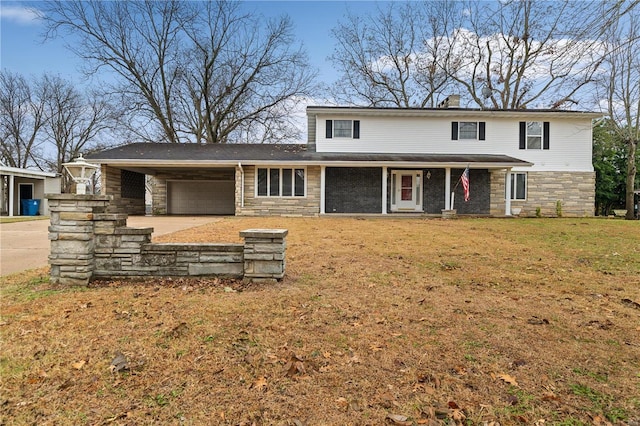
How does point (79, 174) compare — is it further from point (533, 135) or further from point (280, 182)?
point (533, 135)

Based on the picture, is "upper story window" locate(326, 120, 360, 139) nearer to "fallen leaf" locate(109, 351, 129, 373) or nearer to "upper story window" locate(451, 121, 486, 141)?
"upper story window" locate(451, 121, 486, 141)

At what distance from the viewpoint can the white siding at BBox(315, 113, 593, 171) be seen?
17078 mm

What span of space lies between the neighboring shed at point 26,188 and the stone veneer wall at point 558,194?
2390 centimetres

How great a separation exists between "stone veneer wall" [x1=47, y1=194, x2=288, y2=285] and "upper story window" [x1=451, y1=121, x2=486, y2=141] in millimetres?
15354

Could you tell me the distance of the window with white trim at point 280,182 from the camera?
16016mm

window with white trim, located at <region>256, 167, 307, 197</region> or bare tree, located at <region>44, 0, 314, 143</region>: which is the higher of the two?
bare tree, located at <region>44, 0, 314, 143</region>

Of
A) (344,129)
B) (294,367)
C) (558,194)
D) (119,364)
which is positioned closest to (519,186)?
(558,194)

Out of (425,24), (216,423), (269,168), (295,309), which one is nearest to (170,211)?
(269,168)

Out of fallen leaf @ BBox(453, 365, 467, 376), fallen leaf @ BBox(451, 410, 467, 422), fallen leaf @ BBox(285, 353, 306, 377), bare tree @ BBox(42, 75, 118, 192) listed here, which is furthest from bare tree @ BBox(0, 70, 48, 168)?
fallen leaf @ BBox(451, 410, 467, 422)

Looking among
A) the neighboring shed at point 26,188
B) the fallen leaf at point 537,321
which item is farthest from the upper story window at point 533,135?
the neighboring shed at point 26,188

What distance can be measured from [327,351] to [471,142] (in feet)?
55.7

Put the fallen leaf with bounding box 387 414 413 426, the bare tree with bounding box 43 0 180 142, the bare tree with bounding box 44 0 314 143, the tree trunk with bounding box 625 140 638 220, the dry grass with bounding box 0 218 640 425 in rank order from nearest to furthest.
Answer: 1. the fallen leaf with bounding box 387 414 413 426
2. the dry grass with bounding box 0 218 640 425
3. the tree trunk with bounding box 625 140 638 220
4. the bare tree with bounding box 43 0 180 142
5. the bare tree with bounding box 44 0 314 143

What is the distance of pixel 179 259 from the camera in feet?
14.1

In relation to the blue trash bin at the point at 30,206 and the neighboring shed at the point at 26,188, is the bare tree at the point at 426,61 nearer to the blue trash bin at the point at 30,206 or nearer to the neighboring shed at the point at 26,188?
the neighboring shed at the point at 26,188
